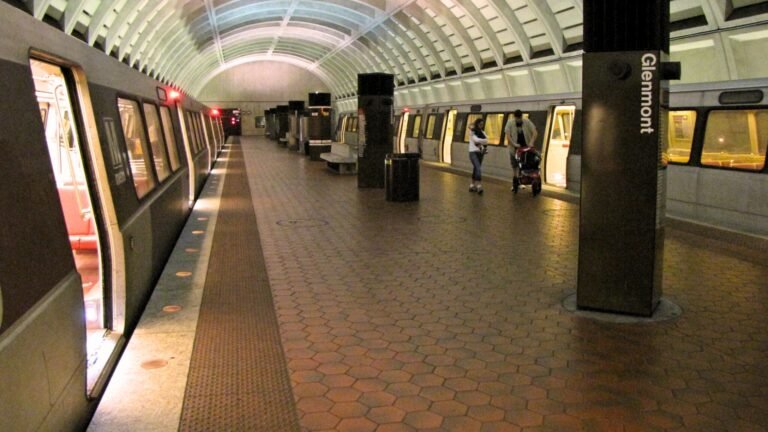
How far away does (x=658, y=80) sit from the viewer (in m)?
5.25

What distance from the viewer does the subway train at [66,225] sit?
8.82 ft

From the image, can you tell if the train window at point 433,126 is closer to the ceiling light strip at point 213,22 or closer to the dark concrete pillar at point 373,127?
the dark concrete pillar at point 373,127

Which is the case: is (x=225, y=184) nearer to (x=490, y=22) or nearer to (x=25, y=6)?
(x=25, y=6)

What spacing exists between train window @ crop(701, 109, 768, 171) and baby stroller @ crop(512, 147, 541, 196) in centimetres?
389

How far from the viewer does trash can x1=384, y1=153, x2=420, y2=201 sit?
12.9 m

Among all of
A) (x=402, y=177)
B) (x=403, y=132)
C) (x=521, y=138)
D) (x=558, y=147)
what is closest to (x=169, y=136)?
(x=402, y=177)

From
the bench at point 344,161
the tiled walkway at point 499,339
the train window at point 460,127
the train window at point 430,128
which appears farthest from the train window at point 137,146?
the train window at point 430,128

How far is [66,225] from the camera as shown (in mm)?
3699

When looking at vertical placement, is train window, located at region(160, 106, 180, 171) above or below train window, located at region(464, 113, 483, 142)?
above

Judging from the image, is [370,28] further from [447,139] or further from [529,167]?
[529,167]

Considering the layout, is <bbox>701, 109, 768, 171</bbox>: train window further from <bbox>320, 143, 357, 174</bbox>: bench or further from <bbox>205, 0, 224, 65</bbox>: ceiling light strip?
<bbox>205, 0, 224, 65</bbox>: ceiling light strip

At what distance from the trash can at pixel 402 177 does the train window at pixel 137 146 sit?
6.11 meters

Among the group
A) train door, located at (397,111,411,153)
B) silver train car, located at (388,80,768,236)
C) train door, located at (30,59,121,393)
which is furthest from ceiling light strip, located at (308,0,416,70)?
train door, located at (30,59,121,393)

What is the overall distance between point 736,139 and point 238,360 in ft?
28.4
